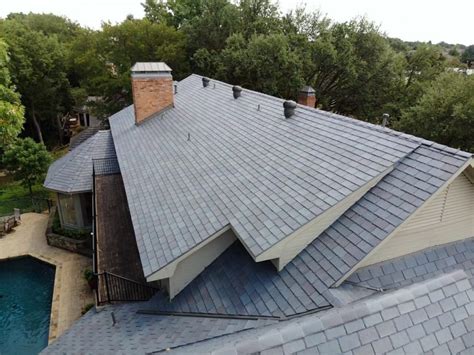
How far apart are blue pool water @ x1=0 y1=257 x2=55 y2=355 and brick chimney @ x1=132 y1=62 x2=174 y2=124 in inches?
333

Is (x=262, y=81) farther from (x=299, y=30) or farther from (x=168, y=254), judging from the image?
(x=168, y=254)

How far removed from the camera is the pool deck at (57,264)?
457 inches

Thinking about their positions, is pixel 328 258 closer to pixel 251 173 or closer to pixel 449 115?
pixel 251 173

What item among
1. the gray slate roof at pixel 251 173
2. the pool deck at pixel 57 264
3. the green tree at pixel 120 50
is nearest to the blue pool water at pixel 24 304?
the pool deck at pixel 57 264

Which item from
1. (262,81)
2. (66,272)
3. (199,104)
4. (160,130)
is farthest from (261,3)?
(66,272)

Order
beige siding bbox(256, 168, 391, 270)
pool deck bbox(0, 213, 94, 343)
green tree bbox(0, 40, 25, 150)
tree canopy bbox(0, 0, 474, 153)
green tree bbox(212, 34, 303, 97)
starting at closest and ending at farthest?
beige siding bbox(256, 168, 391, 270) → pool deck bbox(0, 213, 94, 343) → green tree bbox(0, 40, 25, 150) → green tree bbox(212, 34, 303, 97) → tree canopy bbox(0, 0, 474, 153)

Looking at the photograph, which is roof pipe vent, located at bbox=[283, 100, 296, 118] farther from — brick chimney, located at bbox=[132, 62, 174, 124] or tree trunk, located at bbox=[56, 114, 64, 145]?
tree trunk, located at bbox=[56, 114, 64, 145]

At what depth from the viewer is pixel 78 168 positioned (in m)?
16.4

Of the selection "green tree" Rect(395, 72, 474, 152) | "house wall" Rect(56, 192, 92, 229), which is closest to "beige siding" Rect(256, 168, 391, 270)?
"house wall" Rect(56, 192, 92, 229)

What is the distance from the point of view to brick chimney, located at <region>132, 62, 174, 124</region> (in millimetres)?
16391

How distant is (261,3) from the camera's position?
97.8 feet

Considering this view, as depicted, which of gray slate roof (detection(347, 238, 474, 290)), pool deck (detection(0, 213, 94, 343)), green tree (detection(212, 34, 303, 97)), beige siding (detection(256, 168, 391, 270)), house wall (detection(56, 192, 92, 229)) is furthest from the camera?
green tree (detection(212, 34, 303, 97))

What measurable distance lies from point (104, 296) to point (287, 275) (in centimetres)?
529

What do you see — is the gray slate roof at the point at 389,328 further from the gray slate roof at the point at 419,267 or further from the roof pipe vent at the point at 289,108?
the roof pipe vent at the point at 289,108
